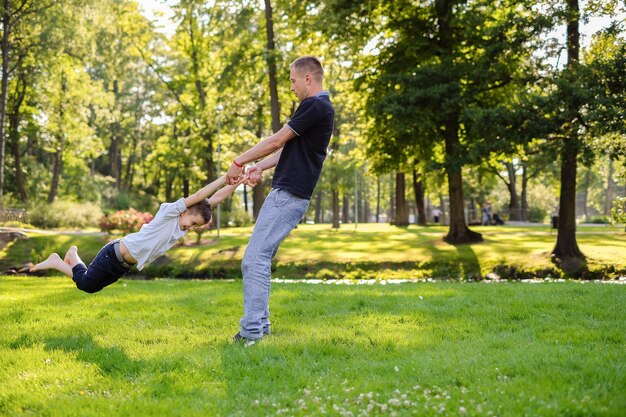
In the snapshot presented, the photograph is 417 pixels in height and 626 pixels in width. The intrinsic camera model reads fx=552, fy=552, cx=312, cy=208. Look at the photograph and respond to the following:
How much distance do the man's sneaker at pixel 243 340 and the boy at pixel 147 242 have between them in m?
1.41

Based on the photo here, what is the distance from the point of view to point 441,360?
192 inches

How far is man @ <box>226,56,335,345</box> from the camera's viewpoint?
19.3ft

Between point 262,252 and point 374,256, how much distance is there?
1434 centimetres

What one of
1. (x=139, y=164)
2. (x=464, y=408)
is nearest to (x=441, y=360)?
(x=464, y=408)

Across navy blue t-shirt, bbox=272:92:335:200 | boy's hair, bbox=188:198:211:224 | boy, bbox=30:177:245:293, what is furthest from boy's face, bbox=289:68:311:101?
boy's hair, bbox=188:198:211:224

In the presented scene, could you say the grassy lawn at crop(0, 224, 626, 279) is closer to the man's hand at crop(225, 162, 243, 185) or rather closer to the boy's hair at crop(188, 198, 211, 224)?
the boy's hair at crop(188, 198, 211, 224)

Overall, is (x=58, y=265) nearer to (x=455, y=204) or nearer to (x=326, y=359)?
(x=326, y=359)

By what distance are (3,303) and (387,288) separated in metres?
6.44

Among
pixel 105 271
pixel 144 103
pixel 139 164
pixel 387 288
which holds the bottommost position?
pixel 387 288

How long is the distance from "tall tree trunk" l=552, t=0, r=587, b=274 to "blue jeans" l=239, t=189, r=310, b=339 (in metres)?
13.0

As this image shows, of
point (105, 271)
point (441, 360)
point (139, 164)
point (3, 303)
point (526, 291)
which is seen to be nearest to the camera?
point (441, 360)

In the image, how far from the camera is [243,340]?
19.2 ft

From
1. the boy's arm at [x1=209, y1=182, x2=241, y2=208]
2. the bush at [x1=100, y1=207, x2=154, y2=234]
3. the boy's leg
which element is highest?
the boy's arm at [x1=209, y1=182, x2=241, y2=208]

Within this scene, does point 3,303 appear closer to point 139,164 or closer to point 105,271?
point 105,271
